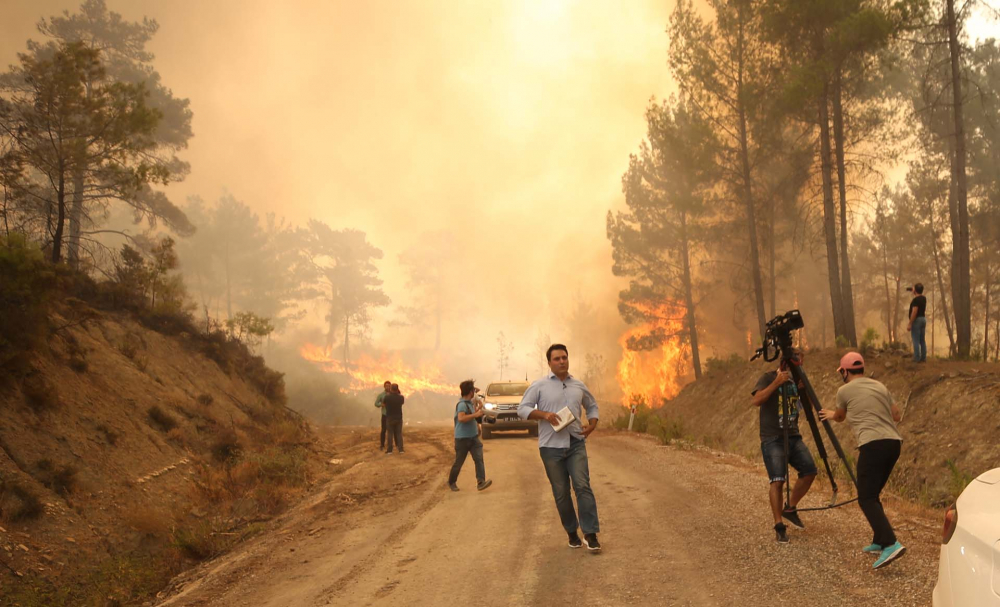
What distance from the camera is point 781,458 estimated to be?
6.75 meters

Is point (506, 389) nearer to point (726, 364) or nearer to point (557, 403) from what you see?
point (726, 364)

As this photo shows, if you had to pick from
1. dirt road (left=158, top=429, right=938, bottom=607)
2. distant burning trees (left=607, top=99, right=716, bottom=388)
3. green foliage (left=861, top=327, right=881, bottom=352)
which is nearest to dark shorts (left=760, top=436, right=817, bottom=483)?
dirt road (left=158, top=429, right=938, bottom=607)

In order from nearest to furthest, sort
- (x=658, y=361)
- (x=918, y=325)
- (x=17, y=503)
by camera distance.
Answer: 1. (x=17, y=503)
2. (x=918, y=325)
3. (x=658, y=361)

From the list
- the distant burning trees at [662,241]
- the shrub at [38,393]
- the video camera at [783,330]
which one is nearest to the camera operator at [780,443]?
the video camera at [783,330]

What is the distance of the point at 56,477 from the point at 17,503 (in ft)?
3.09

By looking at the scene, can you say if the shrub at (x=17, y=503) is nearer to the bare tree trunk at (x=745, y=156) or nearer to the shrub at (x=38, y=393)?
the shrub at (x=38, y=393)

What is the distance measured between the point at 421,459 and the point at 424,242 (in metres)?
69.2

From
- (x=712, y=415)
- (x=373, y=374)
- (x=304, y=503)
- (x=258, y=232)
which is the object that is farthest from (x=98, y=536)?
(x=258, y=232)

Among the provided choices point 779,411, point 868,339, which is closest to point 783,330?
point 779,411

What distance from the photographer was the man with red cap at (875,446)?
5598 mm

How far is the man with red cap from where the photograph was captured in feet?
18.4

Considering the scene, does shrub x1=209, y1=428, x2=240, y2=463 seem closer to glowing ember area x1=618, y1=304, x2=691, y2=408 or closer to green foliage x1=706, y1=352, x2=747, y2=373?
green foliage x1=706, y1=352, x2=747, y2=373

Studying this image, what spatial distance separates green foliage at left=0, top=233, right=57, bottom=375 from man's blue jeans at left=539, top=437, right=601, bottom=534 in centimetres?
872

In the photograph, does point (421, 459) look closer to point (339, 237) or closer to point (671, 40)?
point (671, 40)
